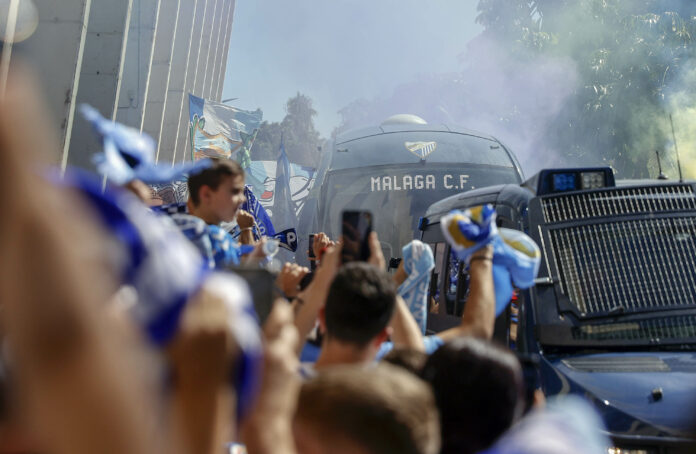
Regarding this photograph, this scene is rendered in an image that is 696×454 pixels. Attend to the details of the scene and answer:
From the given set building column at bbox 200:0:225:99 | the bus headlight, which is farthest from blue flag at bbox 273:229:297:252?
building column at bbox 200:0:225:99

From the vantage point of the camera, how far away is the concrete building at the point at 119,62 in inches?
294

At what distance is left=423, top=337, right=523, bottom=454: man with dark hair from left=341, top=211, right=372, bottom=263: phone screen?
30.2 inches

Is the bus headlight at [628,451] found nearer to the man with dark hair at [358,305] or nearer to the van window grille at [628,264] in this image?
the van window grille at [628,264]

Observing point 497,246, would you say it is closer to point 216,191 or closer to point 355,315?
point 355,315

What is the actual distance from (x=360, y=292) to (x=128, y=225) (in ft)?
4.18

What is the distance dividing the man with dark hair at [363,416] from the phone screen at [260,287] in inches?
24.0

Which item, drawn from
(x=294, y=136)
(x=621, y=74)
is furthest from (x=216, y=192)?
(x=294, y=136)

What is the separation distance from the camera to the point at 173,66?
30.7 meters

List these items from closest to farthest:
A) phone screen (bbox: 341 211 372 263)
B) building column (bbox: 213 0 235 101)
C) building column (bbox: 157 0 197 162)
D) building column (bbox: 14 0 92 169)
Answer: phone screen (bbox: 341 211 372 263)
building column (bbox: 14 0 92 169)
building column (bbox: 157 0 197 162)
building column (bbox: 213 0 235 101)

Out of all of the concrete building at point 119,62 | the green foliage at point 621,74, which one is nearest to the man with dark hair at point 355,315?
the concrete building at point 119,62

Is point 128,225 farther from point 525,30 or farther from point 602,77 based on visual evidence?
point 525,30

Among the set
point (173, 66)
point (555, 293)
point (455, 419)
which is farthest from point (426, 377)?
point (173, 66)

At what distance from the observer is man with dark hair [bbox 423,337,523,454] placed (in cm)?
169

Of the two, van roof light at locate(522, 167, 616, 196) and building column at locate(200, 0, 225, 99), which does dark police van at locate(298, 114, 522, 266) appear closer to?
van roof light at locate(522, 167, 616, 196)
